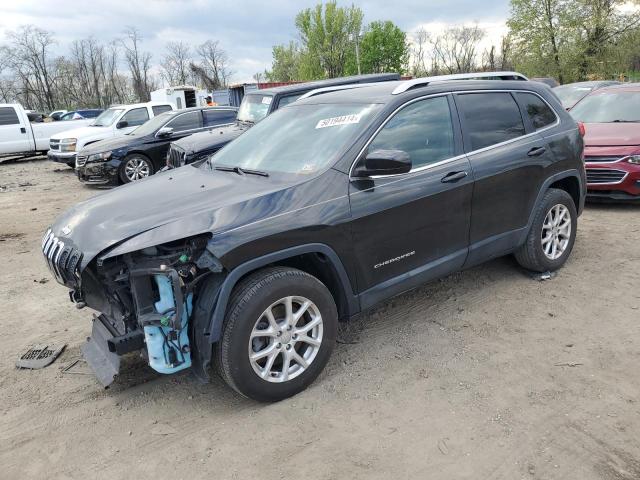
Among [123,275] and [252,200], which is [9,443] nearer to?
[123,275]

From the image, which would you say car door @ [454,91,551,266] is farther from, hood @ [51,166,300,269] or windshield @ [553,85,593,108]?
windshield @ [553,85,593,108]

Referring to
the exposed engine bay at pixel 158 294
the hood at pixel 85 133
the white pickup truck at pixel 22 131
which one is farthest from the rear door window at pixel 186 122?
the exposed engine bay at pixel 158 294

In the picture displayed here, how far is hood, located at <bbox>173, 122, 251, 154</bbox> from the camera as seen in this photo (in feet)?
27.7

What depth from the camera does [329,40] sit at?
57.2m

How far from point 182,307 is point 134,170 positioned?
374 inches

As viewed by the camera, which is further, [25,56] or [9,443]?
[25,56]

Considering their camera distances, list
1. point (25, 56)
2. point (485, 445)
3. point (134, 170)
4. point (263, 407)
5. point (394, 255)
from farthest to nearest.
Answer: point (25, 56), point (134, 170), point (394, 255), point (263, 407), point (485, 445)

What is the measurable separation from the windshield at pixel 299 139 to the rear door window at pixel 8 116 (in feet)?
52.3

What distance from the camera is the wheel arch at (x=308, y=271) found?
2.88 meters

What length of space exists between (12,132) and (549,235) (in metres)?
17.7

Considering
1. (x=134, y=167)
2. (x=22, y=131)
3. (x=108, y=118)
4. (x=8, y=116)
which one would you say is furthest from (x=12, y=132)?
(x=134, y=167)

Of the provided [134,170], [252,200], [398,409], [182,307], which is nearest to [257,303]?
[182,307]

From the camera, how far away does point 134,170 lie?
1152 centimetres

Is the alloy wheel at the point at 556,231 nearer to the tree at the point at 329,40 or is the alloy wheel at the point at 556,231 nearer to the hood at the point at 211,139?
the hood at the point at 211,139
